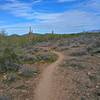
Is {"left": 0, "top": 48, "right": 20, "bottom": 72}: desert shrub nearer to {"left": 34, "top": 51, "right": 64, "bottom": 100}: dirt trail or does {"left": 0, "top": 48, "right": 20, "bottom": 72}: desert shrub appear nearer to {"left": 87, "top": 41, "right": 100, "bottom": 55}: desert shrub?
{"left": 34, "top": 51, "right": 64, "bottom": 100}: dirt trail

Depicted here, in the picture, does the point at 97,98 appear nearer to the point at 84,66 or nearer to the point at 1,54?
the point at 84,66

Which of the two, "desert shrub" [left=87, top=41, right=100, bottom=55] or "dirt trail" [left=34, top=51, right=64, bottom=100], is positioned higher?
"desert shrub" [left=87, top=41, right=100, bottom=55]

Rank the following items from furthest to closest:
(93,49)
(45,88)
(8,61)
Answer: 1. (93,49)
2. (8,61)
3. (45,88)

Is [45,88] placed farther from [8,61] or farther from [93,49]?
[93,49]

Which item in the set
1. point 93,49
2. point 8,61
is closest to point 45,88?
point 8,61

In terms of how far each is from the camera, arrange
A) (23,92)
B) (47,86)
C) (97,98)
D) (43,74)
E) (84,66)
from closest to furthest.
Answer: (97,98), (23,92), (47,86), (43,74), (84,66)

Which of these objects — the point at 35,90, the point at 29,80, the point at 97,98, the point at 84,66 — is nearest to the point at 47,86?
the point at 35,90

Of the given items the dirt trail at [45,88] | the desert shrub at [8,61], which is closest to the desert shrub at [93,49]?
the desert shrub at [8,61]

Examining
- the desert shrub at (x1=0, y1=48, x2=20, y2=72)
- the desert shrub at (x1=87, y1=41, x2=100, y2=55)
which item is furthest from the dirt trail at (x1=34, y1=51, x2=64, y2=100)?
the desert shrub at (x1=87, y1=41, x2=100, y2=55)

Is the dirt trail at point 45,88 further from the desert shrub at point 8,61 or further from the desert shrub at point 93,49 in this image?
the desert shrub at point 93,49

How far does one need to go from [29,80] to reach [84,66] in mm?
5698

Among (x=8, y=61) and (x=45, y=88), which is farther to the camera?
(x=8, y=61)

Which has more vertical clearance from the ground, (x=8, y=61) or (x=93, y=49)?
(x=93, y=49)

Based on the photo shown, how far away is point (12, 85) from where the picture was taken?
16.9 m
